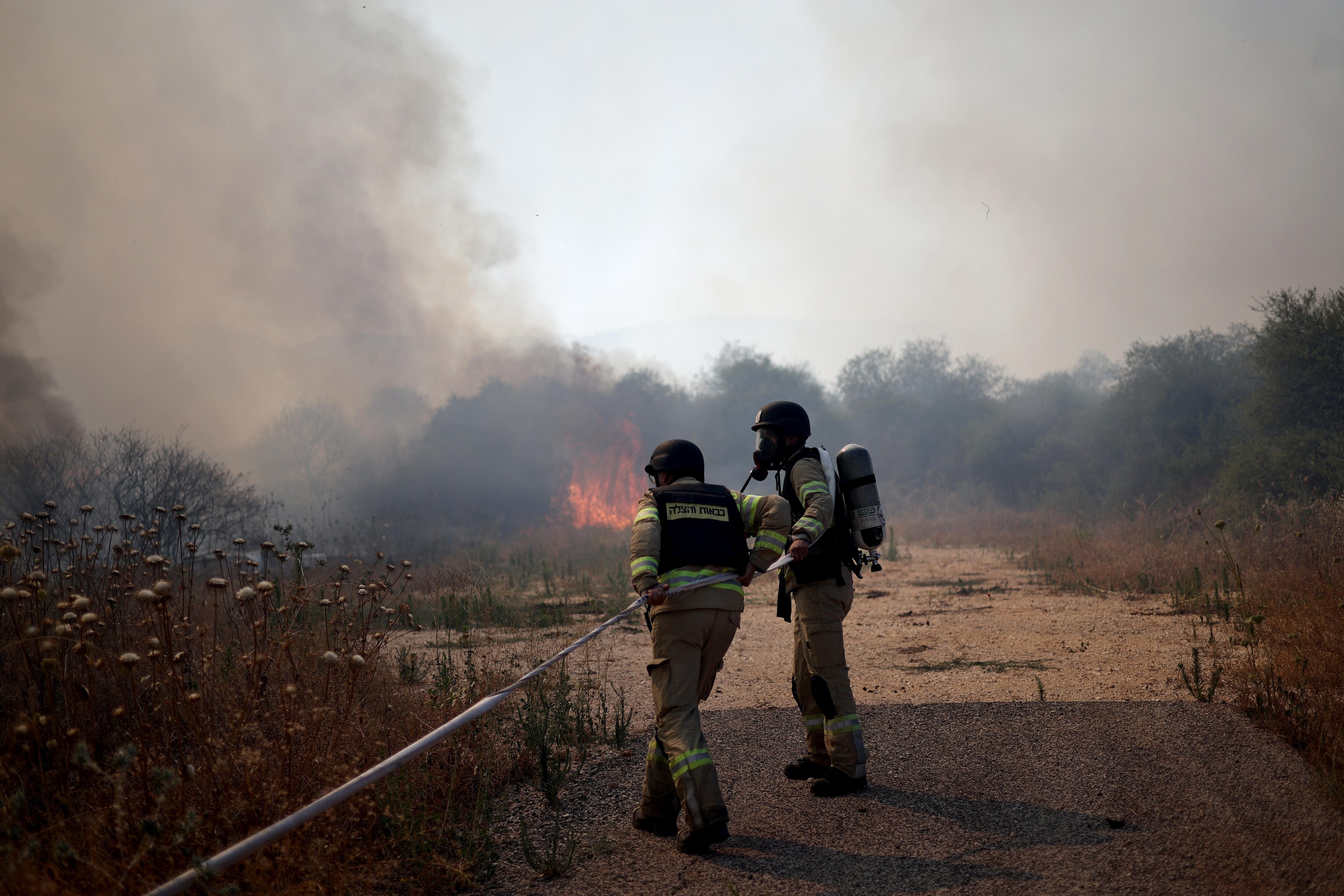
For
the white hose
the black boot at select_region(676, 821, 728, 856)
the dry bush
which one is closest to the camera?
the white hose

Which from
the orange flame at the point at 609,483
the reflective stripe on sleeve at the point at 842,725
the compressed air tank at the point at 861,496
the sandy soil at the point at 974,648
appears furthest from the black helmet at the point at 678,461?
the orange flame at the point at 609,483

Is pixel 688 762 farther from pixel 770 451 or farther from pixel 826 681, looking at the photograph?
pixel 770 451

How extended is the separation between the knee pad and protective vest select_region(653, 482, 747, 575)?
884 mm

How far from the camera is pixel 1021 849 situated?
3408mm

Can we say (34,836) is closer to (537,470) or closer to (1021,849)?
(1021,849)

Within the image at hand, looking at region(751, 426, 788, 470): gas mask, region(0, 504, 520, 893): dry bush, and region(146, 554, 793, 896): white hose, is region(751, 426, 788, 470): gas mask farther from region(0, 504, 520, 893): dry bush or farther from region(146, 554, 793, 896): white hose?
region(0, 504, 520, 893): dry bush

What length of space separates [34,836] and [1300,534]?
10878mm

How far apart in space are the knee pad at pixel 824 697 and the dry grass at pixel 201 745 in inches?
72.9

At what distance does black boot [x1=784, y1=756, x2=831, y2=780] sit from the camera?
449 centimetres

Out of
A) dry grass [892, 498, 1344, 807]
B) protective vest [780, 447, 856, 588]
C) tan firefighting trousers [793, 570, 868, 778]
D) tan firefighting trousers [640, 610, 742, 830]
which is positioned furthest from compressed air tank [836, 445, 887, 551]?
dry grass [892, 498, 1344, 807]

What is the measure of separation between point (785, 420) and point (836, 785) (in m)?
2.13

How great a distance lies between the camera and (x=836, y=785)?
166 inches

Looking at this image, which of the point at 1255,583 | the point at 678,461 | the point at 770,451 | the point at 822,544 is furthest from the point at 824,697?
the point at 1255,583

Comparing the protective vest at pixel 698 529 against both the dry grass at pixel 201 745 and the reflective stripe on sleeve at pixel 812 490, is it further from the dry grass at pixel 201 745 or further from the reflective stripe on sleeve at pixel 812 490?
the dry grass at pixel 201 745
